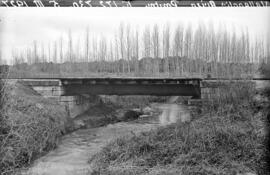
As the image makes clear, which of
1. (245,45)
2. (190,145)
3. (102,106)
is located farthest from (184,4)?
(102,106)

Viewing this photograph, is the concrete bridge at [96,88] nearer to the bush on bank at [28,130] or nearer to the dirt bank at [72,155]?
the bush on bank at [28,130]

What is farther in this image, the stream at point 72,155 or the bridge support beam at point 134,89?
the bridge support beam at point 134,89

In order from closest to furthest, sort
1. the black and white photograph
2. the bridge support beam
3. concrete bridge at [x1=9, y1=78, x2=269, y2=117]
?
the black and white photograph, concrete bridge at [x1=9, y1=78, x2=269, y2=117], the bridge support beam

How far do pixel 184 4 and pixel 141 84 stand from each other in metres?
9.58

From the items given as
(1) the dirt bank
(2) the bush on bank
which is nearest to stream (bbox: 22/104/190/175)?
(1) the dirt bank

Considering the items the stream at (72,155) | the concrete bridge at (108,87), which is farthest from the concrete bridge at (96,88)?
the stream at (72,155)

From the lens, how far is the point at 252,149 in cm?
398

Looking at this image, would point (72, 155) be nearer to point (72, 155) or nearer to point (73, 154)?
point (72, 155)

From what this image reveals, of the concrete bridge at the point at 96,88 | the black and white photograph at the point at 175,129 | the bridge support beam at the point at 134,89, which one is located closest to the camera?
the black and white photograph at the point at 175,129

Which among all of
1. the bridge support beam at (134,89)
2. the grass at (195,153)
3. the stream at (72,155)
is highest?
the bridge support beam at (134,89)

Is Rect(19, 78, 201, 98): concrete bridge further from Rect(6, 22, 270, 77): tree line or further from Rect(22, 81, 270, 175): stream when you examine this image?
Rect(6, 22, 270, 77): tree line

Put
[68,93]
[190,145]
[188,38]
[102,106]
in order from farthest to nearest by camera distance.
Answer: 1. [102,106]
2. [68,93]
3. [190,145]
4. [188,38]

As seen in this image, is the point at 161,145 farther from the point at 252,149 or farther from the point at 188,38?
the point at 188,38

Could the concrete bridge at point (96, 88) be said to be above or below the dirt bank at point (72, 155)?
above
